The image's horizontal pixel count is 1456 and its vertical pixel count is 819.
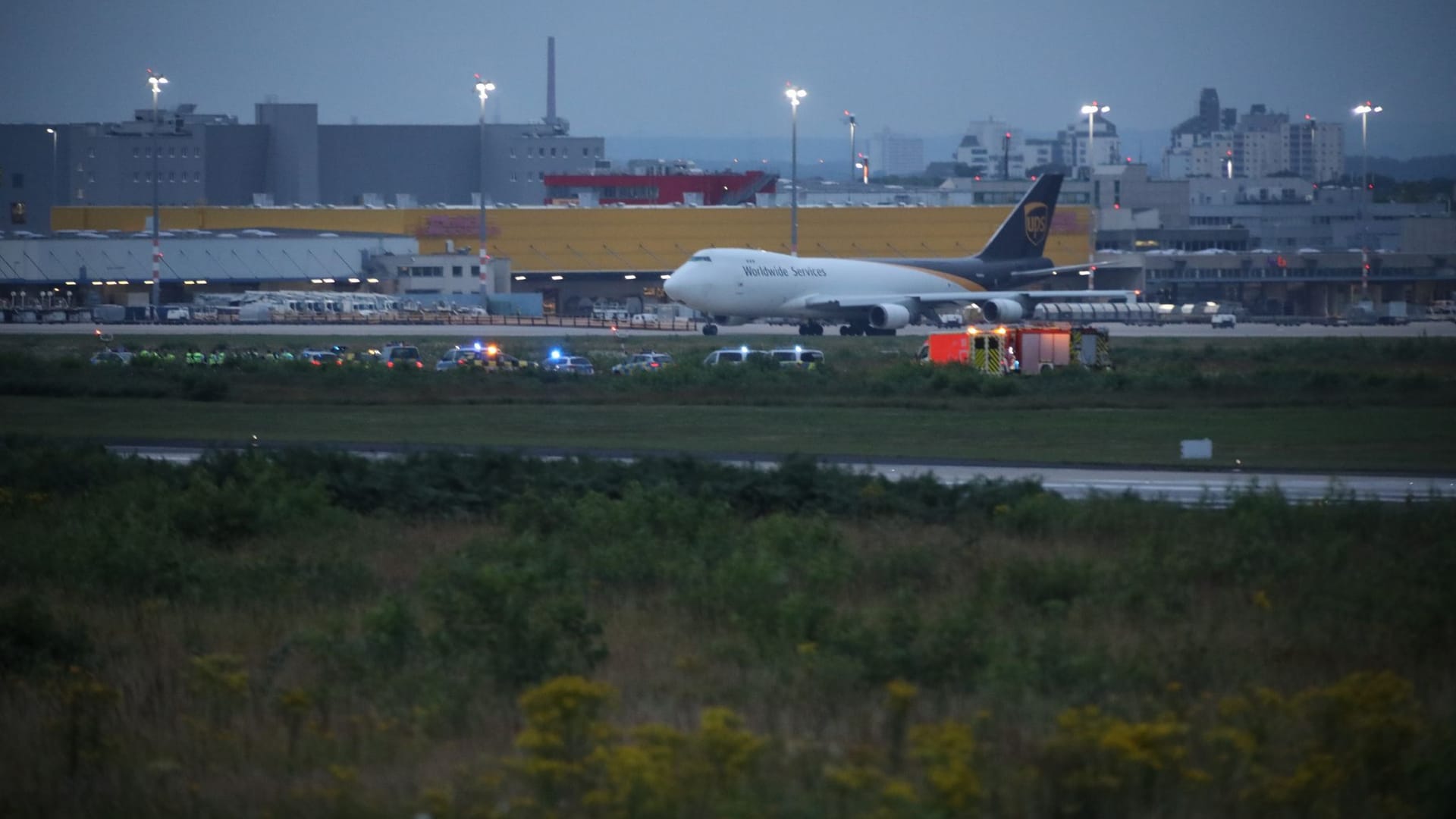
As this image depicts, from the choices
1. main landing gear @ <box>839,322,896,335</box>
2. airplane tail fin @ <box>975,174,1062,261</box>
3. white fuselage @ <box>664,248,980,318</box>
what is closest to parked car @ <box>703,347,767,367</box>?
white fuselage @ <box>664,248,980,318</box>

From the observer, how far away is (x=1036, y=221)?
8431 centimetres

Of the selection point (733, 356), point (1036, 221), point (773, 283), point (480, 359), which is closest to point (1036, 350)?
point (733, 356)

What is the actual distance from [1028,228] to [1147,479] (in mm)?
59498

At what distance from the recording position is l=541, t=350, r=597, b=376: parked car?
50.6 meters

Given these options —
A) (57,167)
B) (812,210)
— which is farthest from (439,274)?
(57,167)

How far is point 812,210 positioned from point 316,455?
97.5 metres

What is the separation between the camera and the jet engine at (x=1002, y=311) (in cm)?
7275

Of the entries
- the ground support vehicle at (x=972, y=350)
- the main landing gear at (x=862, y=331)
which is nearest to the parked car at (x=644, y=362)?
the ground support vehicle at (x=972, y=350)

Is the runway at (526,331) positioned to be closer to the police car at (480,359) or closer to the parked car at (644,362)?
the police car at (480,359)

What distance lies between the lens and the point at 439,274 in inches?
4454

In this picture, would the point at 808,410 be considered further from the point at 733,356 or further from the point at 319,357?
the point at 319,357

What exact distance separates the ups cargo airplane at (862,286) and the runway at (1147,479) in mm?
41208

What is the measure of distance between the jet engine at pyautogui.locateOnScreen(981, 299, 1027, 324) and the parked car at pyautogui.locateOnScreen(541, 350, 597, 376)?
81.2 feet

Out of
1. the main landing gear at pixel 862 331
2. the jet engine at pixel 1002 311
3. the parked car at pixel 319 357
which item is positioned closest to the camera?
the parked car at pixel 319 357
